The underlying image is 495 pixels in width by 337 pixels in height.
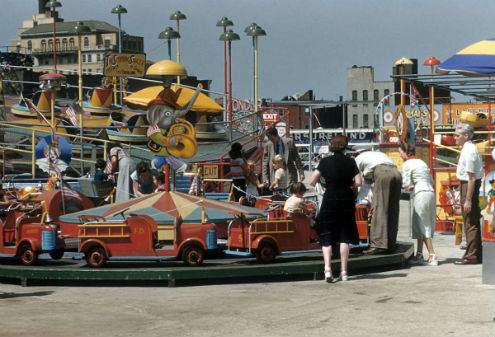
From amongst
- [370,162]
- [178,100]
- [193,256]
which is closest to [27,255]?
[193,256]

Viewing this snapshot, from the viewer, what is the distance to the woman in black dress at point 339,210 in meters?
12.1

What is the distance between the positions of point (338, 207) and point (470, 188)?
211cm

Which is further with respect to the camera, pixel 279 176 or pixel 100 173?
pixel 100 173

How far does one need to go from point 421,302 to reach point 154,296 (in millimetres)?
2997

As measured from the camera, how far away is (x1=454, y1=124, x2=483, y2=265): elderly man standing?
13180 mm


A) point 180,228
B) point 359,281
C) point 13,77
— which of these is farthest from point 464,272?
point 13,77

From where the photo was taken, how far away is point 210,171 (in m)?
22.1

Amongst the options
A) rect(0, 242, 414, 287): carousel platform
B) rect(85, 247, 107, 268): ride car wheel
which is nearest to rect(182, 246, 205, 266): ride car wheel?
rect(0, 242, 414, 287): carousel platform

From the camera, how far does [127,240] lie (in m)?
12.6

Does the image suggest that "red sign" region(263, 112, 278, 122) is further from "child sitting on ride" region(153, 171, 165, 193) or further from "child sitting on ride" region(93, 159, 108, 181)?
"child sitting on ride" region(153, 171, 165, 193)

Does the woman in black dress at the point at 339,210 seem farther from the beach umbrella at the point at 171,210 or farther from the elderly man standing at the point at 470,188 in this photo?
the elderly man standing at the point at 470,188

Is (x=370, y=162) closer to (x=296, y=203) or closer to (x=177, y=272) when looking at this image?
(x=296, y=203)

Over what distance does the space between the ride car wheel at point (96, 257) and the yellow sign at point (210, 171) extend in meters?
9.39

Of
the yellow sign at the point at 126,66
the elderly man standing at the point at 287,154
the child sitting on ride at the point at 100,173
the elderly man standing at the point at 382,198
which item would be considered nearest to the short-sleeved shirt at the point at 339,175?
the elderly man standing at the point at 382,198
